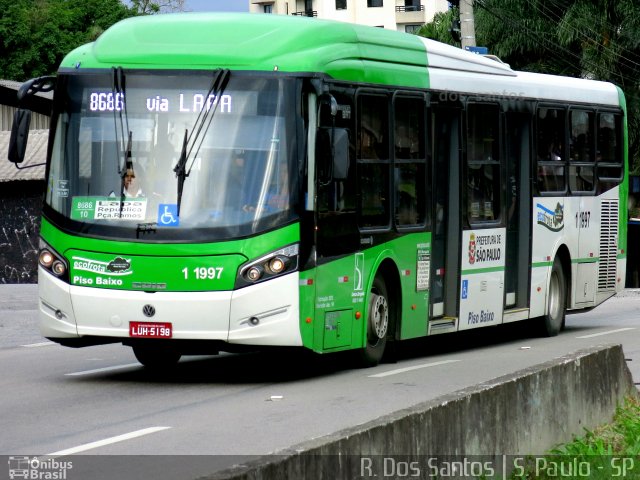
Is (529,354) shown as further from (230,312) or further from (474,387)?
(474,387)

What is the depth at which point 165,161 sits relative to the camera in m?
13.2

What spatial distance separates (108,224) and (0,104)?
26.0 metres

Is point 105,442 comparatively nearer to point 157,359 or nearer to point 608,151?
point 157,359

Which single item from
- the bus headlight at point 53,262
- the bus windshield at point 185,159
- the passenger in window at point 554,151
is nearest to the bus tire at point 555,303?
the passenger in window at point 554,151

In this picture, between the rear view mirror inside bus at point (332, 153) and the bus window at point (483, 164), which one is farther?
the bus window at point (483, 164)

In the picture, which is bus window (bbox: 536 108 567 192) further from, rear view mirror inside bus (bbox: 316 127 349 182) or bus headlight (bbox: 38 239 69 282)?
bus headlight (bbox: 38 239 69 282)

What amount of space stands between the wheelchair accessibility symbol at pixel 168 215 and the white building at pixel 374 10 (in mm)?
102401

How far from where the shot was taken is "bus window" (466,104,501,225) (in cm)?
1748

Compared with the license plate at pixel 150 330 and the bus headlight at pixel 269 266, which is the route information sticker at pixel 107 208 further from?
the bus headlight at pixel 269 266

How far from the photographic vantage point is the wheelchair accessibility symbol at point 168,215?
13102 millimetres

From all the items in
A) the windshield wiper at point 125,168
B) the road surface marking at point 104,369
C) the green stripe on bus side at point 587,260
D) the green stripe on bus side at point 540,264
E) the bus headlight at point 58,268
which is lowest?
the road surface marking at point 104,369

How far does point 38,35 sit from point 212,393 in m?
56.7

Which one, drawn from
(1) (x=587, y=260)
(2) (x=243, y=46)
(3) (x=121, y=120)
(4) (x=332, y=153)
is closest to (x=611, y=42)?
(1) (x=587, y=260)

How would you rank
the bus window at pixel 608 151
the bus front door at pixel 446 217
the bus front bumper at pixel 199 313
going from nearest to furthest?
the bus front bumper at pixel 199 313
the bus front door at pixel 446 217
the bus window at pixel 608 151
